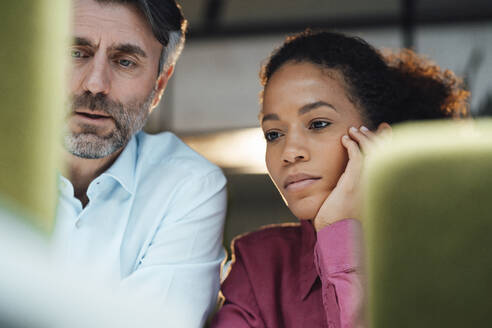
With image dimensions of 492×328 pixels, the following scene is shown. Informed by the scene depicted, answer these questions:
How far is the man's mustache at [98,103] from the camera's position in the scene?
3.49ft

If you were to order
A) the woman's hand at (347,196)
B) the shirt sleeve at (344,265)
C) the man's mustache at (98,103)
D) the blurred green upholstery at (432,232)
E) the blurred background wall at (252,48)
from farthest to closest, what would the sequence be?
the blurred background wall at (252,48), the man's mustache at (98,103), the woman's hand at (347,196), the shirt sleeve at (344,265), the blurred green upholstery at (432,232)

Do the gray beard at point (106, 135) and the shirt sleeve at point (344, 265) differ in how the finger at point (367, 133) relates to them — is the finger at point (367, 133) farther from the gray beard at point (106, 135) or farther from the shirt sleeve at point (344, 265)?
the gray beard at point (106, 135)

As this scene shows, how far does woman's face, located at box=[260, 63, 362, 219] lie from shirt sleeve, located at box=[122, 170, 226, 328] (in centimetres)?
16

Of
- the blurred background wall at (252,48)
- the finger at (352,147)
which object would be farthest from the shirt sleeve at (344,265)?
the blurred background wall at (252,48)

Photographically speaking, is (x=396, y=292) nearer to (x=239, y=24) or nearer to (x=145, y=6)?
(x=145, y=6)

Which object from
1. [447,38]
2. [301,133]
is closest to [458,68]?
[447,38]

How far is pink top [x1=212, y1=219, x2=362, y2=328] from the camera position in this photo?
888 mm

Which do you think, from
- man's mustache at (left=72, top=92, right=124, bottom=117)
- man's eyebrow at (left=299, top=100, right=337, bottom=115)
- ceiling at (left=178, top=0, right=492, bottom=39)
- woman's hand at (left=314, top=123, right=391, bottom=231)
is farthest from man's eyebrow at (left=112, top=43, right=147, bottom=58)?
ceiling at (left=178, top=0, right=492, bottom=39)

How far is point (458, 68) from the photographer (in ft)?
9.91

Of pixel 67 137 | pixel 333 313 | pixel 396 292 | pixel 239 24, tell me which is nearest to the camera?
pixel 396 292

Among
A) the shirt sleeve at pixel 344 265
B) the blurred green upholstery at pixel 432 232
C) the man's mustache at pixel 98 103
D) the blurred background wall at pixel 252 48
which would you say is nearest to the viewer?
the blurred green upholstery at pixel 432 232

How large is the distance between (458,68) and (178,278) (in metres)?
2.52

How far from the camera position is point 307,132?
1.02m

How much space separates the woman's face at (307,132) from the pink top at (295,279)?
0.10 m
